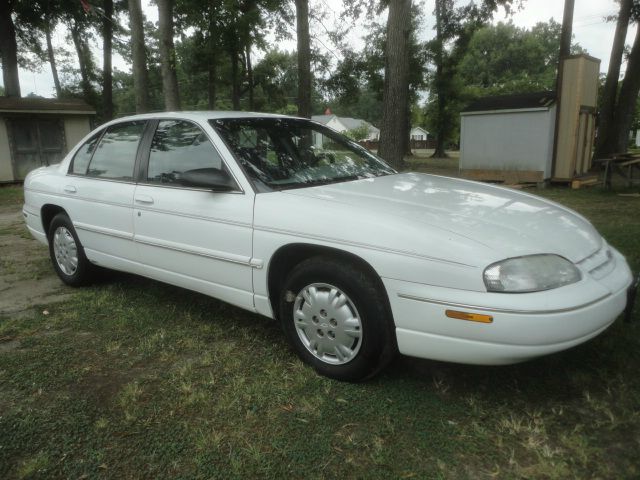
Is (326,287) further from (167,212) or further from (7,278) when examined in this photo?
(7,278)

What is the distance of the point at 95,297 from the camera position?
13.9 feet

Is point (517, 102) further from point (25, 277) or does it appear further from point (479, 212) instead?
point (25, 277)

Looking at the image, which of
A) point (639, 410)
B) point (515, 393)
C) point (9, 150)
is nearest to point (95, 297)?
point (515, 393)

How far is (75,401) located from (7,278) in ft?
10.2

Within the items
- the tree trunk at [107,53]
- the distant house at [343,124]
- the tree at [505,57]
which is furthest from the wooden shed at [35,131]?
the distant house at [343,124]

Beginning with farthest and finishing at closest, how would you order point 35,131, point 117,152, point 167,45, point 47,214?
point 35,131 → point 167,45 → point 47,214 → point 117,152

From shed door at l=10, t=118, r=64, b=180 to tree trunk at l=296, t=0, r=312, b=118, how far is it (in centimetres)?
860

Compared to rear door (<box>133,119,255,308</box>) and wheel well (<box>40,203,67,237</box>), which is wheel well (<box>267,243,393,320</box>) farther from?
wheel well (<box>40,203,67,237</box>)

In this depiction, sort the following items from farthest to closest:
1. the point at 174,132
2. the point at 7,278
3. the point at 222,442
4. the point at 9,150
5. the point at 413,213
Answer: the point at 9,150 → the point at 7,278 → the point at 174,132 → the point at 413,213 → the point at 222,442

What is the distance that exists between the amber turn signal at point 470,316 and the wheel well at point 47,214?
3.89m

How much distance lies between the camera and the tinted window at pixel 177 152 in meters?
3.25

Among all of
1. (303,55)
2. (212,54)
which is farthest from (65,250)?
(212,54)

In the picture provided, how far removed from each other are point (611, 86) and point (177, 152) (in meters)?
18.1

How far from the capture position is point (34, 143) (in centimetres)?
1559
